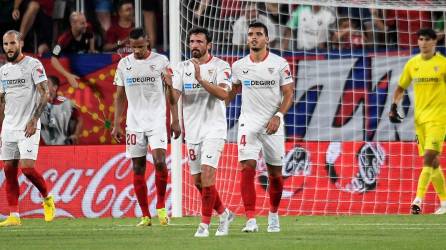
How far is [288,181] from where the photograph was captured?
17047 millimetres

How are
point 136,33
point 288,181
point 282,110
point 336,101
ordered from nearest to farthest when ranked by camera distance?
point 282,110, point 136,33, point 288,181, point 336,101

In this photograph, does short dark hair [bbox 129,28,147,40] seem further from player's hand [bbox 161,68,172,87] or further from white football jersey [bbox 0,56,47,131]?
white football jersey [bbox 0,56,47,131]

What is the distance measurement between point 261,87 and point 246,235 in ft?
5.72

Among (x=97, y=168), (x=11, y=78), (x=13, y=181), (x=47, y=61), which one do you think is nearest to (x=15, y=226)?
(x=13, y=181)

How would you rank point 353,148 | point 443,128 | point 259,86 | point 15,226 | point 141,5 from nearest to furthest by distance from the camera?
point 259,86
point 15,226
point 443,128
point 353,148
point 141,5

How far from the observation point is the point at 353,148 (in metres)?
17.0

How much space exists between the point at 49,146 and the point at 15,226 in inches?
122

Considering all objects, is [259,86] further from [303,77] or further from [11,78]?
[303,77]

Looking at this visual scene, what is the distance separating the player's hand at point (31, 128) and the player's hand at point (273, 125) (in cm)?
360

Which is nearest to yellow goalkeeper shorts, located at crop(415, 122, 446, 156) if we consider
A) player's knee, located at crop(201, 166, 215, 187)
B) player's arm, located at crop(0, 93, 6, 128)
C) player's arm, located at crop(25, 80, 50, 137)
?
player's knee, located at crop(201, 166, 215, 187)

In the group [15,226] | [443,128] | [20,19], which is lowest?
[15,226]

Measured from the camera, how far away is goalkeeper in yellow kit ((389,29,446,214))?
1576cm

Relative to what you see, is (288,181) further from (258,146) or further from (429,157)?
(258,146)

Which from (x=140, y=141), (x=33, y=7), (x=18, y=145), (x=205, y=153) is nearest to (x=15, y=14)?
(x=33, y=7)
